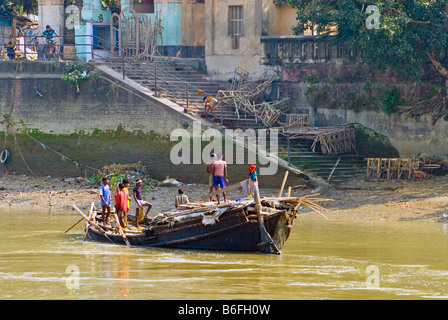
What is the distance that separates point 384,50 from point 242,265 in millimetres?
9704

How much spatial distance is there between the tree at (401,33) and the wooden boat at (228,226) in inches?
300

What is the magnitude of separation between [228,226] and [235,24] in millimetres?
13447

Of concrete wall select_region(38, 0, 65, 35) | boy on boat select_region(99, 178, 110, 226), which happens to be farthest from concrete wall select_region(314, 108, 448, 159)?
concrete wall select_region(38, 0, 65, 35)

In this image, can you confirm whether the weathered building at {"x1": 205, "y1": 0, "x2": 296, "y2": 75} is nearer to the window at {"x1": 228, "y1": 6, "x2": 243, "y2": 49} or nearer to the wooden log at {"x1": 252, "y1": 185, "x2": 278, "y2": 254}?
the window at {"x1": 228, "y1": 6, "x2": 243, "y2": 49}

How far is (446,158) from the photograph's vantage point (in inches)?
956

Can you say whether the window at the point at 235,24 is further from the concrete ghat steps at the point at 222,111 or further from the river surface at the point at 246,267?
the river surface at the point at 246,267

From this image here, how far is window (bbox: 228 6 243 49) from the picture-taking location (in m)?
29.0

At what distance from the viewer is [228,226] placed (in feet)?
55.8

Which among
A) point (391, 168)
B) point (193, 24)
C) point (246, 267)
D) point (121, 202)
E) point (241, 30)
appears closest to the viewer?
point (246, 267)

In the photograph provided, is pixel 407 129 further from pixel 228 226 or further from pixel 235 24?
pixel 228 226

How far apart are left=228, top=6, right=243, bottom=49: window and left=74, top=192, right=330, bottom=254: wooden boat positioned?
38.9 feet

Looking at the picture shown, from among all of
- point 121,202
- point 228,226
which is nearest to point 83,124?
point 121,202
